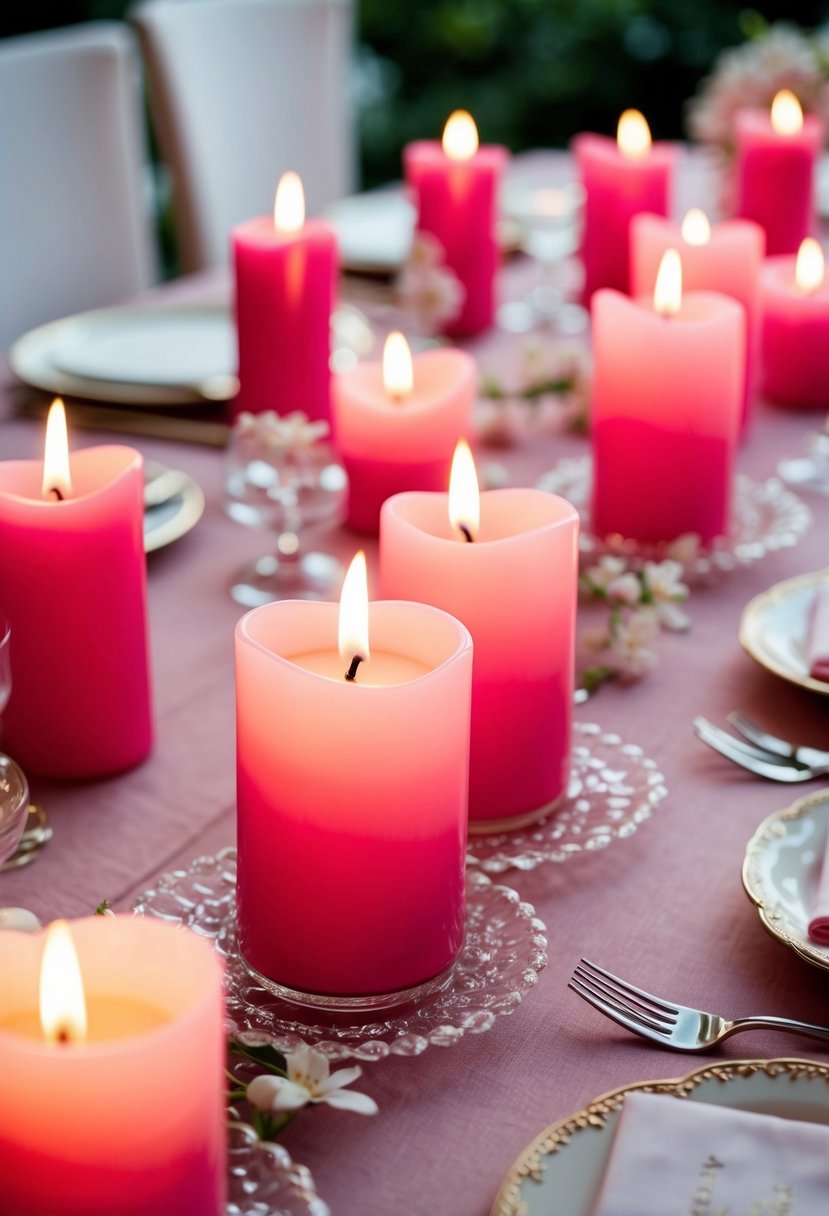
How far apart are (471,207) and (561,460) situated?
435 millimetres

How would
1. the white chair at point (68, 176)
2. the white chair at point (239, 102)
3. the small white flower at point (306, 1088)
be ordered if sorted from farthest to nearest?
the white chair at point (239, 102), the white chair at point (68, 176), the small white flower at point (306, 1088)

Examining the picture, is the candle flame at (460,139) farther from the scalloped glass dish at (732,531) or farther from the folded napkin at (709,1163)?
the folded napkin at (709,1163)

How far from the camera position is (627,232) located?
1.69m

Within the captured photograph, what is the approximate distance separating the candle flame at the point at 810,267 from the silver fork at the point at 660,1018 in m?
0.95

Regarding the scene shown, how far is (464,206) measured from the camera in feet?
5.42

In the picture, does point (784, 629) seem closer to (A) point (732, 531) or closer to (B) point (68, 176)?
(A) point (732, 531)

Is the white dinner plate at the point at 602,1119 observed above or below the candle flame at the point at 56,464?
below

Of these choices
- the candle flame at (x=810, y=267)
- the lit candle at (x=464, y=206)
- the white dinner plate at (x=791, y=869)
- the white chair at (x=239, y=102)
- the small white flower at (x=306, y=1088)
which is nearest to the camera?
the small white flower at (x=306, y=1088)

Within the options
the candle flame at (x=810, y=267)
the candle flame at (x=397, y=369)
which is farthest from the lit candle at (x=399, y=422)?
the candle flame at (x=810, y=267)

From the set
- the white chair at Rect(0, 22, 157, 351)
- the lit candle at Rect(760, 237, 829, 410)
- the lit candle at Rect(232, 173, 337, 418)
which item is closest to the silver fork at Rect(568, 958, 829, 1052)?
the lit candle at Rect(232, 173, 337, 418)

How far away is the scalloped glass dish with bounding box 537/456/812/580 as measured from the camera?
1.15 meters

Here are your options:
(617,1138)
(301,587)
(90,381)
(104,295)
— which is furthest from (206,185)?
(617,1138)

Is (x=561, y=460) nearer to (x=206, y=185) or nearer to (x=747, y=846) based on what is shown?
(x=747, y=846)

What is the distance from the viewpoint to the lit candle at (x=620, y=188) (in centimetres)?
165
